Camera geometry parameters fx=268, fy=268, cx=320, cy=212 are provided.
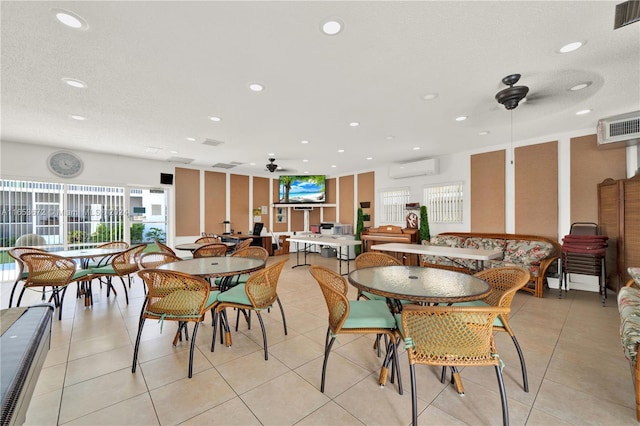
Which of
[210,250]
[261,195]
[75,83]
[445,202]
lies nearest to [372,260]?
[210,250]

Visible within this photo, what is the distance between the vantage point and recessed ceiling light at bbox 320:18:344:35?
2.04m

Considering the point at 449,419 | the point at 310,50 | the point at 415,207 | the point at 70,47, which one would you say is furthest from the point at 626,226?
the point at 70,47

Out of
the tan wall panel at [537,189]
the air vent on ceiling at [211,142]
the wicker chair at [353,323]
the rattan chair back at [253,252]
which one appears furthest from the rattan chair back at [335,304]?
the tan wall panel at [537,189]

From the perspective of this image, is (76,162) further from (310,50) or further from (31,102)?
(310,50)

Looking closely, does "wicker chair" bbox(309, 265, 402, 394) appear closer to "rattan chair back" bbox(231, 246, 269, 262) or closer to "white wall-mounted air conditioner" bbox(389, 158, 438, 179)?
"rattan chair back" bbox(231, 246, 269, 262)

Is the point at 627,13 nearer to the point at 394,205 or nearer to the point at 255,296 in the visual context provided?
the point at 255,296

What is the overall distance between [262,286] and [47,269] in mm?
3122

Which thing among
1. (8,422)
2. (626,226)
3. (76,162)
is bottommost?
(8,422)

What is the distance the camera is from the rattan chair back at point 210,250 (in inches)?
167

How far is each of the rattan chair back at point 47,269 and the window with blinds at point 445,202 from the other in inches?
280

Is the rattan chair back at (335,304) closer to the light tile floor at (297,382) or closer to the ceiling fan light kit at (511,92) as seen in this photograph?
the light tile floor at (297,382)

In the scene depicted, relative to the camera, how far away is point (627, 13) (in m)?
1.93

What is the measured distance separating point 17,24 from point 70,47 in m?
0.32

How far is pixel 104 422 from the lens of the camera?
1.74 m
